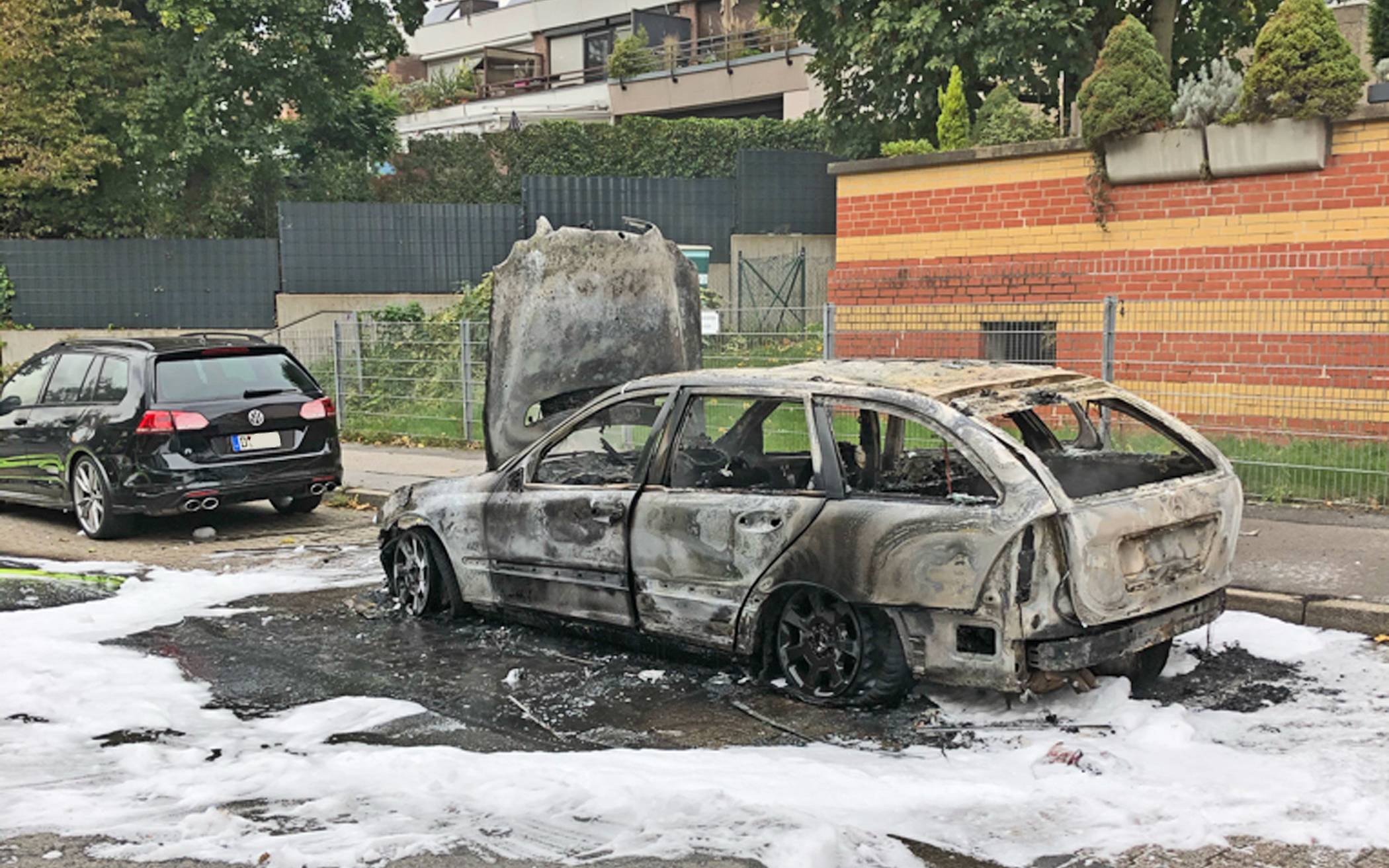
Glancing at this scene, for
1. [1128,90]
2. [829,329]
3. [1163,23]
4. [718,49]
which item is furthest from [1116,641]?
[718,49]

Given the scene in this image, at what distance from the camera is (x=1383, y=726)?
16.4ft

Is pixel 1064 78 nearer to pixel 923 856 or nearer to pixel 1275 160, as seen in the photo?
pixel 1275 160

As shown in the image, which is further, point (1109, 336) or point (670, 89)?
point (670, 89)

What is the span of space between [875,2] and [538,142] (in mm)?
10120

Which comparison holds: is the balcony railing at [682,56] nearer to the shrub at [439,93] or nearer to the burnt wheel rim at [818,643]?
the shrub at [439,93]

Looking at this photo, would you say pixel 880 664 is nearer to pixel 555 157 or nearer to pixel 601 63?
pixel 555 157

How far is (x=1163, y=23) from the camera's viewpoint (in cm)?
1858

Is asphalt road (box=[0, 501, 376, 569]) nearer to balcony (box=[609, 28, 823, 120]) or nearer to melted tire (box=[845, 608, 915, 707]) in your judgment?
melted tire (box=[845, 608, 915, 707])

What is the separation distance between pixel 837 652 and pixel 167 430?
637cm

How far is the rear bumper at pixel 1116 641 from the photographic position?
15.8 ft

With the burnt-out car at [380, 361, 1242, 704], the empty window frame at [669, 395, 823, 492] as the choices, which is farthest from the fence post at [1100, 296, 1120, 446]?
the empty window frame at [669, 395, 823, 492]

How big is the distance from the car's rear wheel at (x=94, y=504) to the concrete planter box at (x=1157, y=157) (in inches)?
382

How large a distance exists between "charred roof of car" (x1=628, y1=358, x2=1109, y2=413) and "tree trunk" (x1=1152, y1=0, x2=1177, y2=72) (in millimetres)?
14505

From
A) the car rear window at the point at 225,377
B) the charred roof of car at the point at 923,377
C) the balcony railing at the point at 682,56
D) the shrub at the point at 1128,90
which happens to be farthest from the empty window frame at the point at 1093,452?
the balcony railing at the point at 682,56
